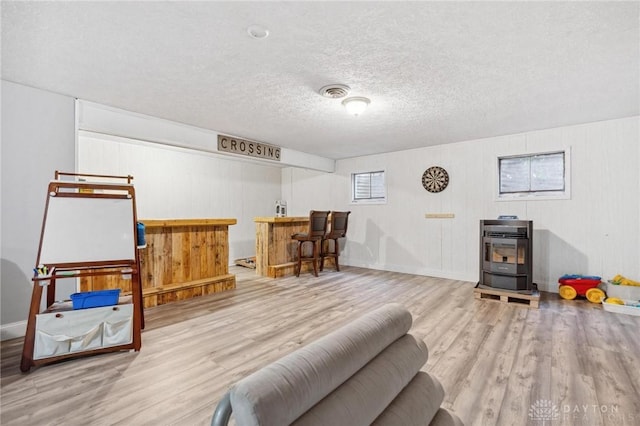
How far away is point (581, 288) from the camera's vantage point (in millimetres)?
3912

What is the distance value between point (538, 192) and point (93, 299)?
5643 millimetres

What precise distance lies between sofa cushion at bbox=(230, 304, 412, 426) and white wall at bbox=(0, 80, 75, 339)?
3525mm

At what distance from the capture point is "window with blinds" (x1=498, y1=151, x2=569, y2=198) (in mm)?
4363

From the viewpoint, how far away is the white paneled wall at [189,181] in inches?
200

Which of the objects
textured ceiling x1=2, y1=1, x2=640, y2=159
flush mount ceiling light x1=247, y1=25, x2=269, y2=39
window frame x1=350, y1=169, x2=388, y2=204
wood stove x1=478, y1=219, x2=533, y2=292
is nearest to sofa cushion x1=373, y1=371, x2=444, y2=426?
textured ceiling x1=2, y1=1, x2=640, y2=159

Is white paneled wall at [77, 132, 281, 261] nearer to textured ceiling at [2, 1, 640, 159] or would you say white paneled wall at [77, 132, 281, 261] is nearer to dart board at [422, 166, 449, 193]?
textured ceiling at [2, 1, 640, 159]

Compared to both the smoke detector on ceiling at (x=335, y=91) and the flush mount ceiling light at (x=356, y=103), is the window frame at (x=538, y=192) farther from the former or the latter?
the smoke detector on ceiling at (x=335, y=91)

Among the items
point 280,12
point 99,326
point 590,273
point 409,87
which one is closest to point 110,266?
point 99,326

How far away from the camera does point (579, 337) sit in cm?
275

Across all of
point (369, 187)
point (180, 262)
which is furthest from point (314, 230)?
point (180, 262)

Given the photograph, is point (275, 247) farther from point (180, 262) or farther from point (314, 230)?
point (180, 262)

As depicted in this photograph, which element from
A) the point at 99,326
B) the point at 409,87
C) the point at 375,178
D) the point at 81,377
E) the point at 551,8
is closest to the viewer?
the point at 551,8

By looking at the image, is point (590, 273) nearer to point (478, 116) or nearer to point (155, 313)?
point (478, 116)

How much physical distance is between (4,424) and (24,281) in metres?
1.75
